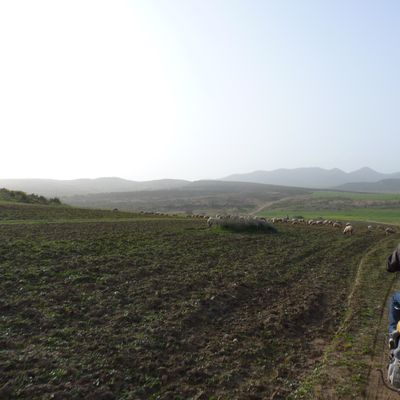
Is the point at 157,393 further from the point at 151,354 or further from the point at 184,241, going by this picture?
the point at 184,241

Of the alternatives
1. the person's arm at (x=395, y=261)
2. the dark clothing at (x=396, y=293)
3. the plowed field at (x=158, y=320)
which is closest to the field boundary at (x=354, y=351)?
the plowed field at (x=158, y=320)

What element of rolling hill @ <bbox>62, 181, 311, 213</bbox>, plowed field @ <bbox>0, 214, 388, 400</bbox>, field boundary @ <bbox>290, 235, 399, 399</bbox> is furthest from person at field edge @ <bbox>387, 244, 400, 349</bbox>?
rolling hill @ <bbox>62, 181, 311, 213</bbox>

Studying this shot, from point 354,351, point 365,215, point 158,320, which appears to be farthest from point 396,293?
point 365,215

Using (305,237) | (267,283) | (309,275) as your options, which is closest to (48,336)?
(267,283)

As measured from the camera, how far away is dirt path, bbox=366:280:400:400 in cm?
552

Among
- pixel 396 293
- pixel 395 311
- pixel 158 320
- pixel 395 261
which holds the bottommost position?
pixel 158 320

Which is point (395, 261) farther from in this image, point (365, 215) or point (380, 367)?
point (365, 215)

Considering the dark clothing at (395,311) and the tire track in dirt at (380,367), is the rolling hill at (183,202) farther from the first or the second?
the dark clothing at (395,311)

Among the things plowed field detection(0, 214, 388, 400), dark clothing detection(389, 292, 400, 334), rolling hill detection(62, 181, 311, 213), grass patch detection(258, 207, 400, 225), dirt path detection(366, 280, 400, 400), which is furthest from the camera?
rolling hill detection(62, 181, 311, 213)

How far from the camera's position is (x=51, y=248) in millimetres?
14375

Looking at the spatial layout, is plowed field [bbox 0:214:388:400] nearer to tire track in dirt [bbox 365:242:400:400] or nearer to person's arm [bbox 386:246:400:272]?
tire track in dirt [bbox 365:242:400:400]

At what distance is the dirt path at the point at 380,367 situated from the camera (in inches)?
217

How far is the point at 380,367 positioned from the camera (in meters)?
6.38

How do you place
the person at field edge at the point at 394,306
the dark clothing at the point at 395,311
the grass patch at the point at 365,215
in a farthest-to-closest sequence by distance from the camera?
1. the grass patch at the point at 365,215
2. the dark clothing at the point at 395,311
3. the person at field edge at the point at 394,306
